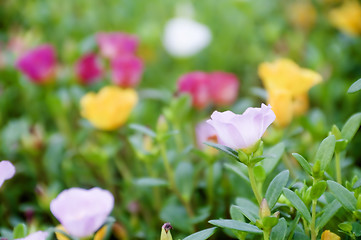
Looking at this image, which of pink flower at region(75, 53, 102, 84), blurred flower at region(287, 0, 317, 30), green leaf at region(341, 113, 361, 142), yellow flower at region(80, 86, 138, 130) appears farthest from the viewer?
blurred flower at region(287, 0, 317, 30)

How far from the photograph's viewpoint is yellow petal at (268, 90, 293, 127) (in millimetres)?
724

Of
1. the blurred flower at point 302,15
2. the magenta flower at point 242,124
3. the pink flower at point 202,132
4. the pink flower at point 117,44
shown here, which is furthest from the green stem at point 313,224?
the blurred flower at point 302,15

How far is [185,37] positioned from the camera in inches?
53.1

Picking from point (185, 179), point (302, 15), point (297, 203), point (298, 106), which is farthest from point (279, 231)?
point (302, 15)

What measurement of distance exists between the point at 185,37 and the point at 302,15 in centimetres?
53

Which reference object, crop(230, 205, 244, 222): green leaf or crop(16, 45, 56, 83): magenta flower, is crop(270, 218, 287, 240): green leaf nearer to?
crop(230, 205, 244, 222): green leaf

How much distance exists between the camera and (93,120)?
2.86 ft

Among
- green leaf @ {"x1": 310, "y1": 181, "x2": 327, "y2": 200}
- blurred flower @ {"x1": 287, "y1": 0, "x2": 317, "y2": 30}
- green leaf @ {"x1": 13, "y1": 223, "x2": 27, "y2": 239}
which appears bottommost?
blurred flower @ {"x1": 287, "y1": 0, "x2": 317, "y2": 30}

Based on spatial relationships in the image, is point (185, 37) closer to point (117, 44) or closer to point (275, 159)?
point (117, 44)

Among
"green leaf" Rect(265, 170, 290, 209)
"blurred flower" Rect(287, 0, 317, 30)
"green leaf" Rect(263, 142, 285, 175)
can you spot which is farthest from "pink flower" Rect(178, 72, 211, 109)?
"blurred flower" Rect(287, 0, 317, 30)

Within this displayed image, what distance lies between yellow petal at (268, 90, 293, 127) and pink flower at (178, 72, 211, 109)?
19cm

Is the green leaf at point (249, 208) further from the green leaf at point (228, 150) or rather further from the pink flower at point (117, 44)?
the pink flower at point (117, 44)

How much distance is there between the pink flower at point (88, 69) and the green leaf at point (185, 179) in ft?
1.50

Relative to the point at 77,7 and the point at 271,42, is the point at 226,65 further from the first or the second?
the point at 77,7
